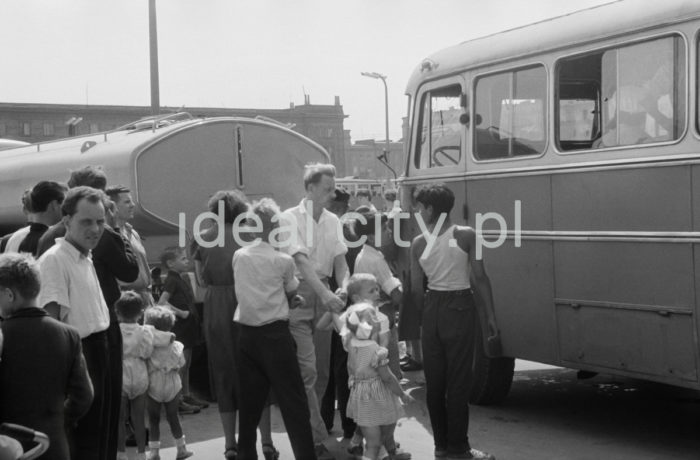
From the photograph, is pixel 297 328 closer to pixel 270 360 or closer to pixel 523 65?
pixel 270 360

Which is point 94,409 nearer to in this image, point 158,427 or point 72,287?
point 72,287

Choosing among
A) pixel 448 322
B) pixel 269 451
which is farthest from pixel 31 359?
pixel 448 322

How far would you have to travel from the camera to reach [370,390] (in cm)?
632

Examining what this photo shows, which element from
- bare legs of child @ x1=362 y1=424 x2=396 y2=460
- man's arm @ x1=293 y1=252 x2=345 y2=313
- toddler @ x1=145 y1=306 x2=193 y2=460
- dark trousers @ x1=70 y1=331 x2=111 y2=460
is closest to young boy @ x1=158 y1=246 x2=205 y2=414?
toddler @ x1=145 y1=306 x2=193 y2=460

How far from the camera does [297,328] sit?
21.8ft

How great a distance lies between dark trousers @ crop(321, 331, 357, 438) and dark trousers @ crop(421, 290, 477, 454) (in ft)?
2.74

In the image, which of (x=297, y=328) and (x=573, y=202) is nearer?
(x=297, y=328)

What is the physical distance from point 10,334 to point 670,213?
170 inches

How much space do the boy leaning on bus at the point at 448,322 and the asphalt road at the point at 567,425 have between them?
399mm

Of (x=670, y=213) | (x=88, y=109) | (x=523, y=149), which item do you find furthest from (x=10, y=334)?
(x=88, y=109)

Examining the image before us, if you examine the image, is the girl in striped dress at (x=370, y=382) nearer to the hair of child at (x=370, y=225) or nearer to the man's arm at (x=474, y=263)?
the man's arm at (x=474, y=263)

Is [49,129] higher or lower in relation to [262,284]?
higher

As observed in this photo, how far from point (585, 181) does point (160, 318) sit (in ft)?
10.8

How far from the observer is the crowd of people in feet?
17.5
